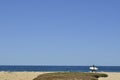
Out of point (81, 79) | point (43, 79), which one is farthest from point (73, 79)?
point (43, 79)

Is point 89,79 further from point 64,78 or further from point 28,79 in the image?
point 28,79

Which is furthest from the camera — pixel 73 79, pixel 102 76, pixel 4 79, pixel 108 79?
pixel 102 76

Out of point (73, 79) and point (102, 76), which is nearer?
point (73, 79)

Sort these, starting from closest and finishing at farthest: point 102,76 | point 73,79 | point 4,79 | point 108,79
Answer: point 73,79 < point 4,79 < point 108,79 < point 102,76

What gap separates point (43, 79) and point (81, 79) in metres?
4.57

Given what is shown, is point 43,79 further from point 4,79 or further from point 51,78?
point 4,79

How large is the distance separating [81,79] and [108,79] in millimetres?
12645

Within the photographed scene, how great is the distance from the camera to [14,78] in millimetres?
47562

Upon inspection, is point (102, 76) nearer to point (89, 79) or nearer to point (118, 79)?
point (118, 79)

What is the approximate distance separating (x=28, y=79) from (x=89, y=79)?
11.8 metres

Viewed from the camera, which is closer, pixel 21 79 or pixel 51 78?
pixel 51 78

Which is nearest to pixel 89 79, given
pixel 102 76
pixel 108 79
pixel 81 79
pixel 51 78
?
pixel 81 79

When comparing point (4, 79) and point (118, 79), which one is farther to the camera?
point (118, 79)

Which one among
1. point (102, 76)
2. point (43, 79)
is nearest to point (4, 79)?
point (43, 79)
